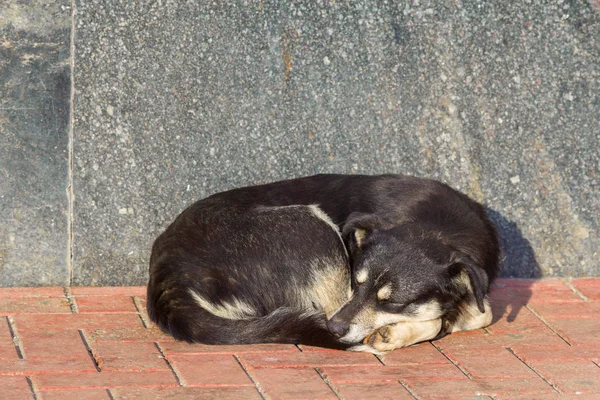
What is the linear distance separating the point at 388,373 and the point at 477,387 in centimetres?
43

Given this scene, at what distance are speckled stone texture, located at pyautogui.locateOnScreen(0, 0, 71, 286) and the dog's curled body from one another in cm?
86

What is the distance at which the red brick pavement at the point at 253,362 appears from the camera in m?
3.89

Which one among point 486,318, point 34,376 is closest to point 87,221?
point 34,376

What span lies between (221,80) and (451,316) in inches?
80.0

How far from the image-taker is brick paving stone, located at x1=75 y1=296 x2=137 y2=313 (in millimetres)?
4918

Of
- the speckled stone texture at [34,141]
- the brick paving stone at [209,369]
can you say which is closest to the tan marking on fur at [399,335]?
the brick paving stone at [209,369]

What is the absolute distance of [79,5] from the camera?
5102 millimetres

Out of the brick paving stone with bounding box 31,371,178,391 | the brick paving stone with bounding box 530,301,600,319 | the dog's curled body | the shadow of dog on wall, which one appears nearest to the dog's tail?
the dog's curled body

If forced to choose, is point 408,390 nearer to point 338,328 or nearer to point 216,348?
point 338,328

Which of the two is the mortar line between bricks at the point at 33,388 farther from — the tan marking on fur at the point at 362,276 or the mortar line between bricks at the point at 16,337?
the tan marking on fur at the point at 362,276

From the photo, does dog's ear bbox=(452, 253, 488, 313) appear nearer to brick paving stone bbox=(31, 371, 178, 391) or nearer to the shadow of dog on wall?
the shadow of dog on wall

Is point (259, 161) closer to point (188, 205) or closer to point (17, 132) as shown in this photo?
point (188, 205)

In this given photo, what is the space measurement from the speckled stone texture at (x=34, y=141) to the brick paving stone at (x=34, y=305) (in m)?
0.27

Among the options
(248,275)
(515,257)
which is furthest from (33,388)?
(515,257)
